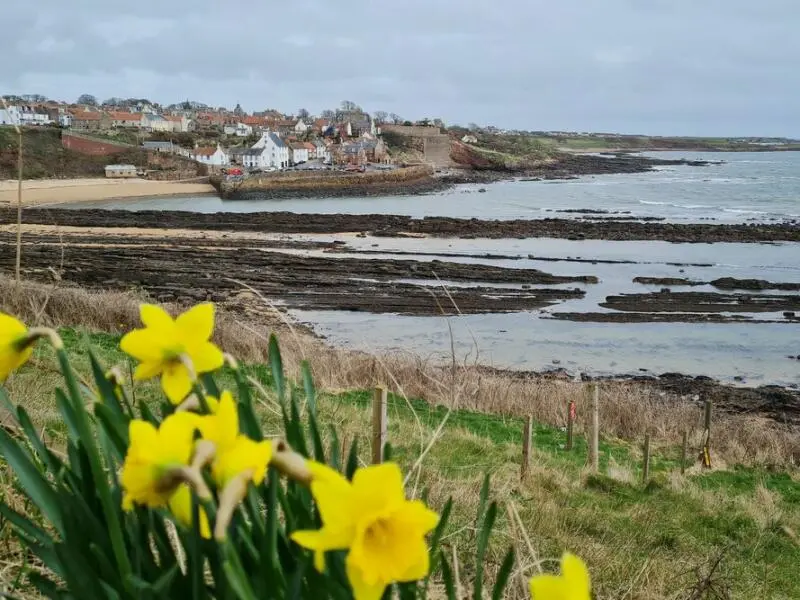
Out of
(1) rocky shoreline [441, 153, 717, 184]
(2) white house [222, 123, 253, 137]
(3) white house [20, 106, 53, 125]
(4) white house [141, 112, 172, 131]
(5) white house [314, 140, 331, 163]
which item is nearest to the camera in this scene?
(1) rocky shoreline [441, 153, 717, 184]

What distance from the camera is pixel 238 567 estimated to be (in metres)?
0.64

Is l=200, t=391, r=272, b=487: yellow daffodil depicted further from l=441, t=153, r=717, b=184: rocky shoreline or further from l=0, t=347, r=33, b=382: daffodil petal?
l=441, t=153, r=717, b=184: rocky shoreline

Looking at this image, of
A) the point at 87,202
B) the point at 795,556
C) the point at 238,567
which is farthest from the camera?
the point at 87,202

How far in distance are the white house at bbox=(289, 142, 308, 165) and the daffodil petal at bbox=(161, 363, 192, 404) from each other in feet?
244

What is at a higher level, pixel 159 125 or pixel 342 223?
pixel 159 125

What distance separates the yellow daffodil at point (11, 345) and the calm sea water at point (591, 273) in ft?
2.51

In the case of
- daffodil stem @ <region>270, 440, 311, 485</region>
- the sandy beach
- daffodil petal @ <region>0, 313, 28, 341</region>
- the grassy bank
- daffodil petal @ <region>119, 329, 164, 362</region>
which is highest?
the grassy bank

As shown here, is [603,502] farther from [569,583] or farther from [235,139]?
[235,139]

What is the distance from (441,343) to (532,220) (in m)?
22.8

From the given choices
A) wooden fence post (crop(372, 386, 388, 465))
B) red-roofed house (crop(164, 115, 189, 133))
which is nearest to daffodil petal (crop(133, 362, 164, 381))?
wooden fence post (crop(372, 386, 388, 465))

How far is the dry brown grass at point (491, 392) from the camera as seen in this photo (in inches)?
380

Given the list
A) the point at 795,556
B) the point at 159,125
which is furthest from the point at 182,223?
the point at 159,125

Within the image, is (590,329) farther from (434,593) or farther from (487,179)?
(487,179)

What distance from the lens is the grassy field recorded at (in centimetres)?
284
